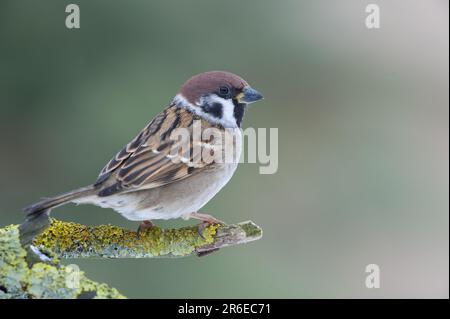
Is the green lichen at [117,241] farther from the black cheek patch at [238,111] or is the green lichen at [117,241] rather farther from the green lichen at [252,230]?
the black cheek patch at [238,111]

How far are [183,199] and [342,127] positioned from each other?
4.68 meters

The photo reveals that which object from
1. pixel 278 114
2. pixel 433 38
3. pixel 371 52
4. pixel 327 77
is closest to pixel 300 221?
pixel 278 114

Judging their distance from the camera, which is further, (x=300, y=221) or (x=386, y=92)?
(x=386, y=92)

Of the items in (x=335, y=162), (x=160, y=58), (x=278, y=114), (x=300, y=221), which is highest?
(x=160, y=58)

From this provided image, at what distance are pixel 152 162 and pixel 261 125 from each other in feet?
13.4

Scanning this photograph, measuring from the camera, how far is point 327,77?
8172mm

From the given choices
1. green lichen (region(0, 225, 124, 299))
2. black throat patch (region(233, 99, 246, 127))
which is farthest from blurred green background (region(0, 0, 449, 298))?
green lichen (region(0, 225, 124, 299))

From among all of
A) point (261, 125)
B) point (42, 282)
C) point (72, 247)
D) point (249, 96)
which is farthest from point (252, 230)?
point (261, 125)

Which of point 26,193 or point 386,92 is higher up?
point 386,92

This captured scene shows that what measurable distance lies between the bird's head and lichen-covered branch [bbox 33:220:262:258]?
0.92m

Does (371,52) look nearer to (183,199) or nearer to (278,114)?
(278,114)

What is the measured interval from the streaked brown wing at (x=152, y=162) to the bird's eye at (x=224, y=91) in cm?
22

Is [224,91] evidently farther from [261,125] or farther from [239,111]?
[261,125]

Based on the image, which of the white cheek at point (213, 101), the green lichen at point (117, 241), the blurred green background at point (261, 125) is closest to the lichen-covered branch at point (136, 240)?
the green lichen at point (117, 241)
